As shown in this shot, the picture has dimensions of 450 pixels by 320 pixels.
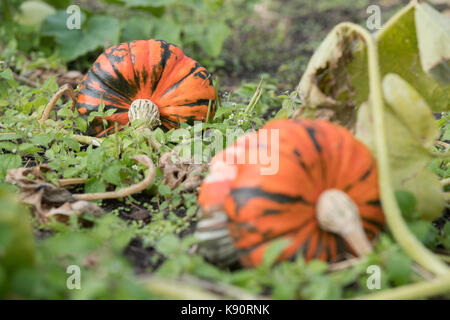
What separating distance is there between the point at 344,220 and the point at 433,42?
32.6 inches

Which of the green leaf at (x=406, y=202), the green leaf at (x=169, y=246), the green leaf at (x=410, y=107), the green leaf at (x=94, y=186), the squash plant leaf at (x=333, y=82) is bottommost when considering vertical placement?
the green leaf at (x=169, y=246)

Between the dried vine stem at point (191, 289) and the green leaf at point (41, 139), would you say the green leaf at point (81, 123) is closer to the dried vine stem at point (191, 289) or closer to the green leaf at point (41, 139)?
the green leaf at point (41, 139)

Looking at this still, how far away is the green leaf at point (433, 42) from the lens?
1.79 metres

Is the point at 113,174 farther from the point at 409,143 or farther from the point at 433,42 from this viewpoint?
the point at 433,42

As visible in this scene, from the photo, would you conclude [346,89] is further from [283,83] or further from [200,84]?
[283,83]

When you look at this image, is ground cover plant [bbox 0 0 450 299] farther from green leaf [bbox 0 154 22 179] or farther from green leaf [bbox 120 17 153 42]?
green leaf [bbox 120 17 153 42]

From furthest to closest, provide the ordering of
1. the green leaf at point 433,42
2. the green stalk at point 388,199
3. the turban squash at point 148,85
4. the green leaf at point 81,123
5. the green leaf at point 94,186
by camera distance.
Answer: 1. the turban squash at point 148,85
2. the green leaf at point 81,123
3. the green leaf at point 94,186
4. the green leaf at point 433,42
5. the green stalk at point 388,199

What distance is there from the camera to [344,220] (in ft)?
4.86

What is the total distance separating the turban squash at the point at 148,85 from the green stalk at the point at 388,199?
3.68 ft

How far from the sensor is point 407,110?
65.9 inches

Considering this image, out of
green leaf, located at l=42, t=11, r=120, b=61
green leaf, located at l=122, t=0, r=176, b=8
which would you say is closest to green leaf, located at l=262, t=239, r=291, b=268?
green leaf, located at l=42, t=11, r=120, b=61

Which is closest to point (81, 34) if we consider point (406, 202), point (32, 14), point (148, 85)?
point (32, 14)

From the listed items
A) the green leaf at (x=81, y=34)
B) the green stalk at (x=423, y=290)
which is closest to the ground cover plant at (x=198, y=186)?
the green stalk at (x=423, y=290)
